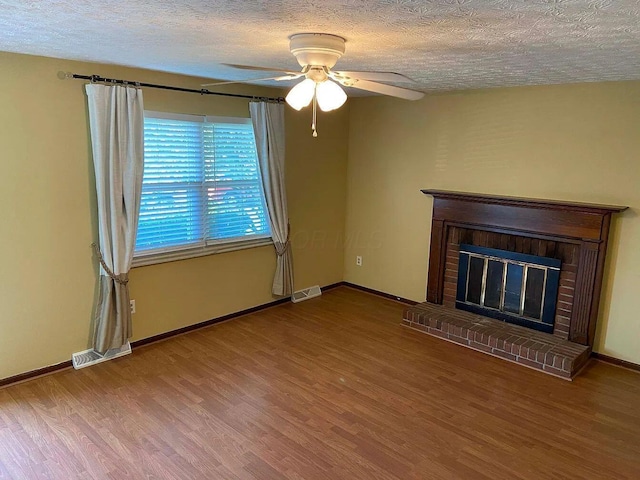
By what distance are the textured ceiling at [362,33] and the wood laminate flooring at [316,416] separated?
7.31ft

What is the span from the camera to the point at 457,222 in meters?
4.59

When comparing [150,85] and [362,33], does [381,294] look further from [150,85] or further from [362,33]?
[362,33]

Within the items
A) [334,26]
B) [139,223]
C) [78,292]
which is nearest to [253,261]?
[139,223]

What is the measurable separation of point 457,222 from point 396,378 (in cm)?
173

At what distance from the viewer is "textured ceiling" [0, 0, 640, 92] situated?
1788 mm

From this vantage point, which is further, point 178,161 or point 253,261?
point 253,261

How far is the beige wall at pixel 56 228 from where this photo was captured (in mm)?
3215

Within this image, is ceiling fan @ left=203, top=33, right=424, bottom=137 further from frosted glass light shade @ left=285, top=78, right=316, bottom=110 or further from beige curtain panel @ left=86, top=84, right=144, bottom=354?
beige curtain panel @ left=86, top=84, right=144, bottom=354

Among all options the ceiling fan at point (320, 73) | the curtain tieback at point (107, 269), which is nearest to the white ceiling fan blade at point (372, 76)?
the ceiling fan at point (320, 73)

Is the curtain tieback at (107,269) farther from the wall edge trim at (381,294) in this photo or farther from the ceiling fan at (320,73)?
the wall edge trim at (381,294)

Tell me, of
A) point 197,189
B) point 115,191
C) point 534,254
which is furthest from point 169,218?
point 534,254

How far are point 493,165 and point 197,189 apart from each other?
8.91ft

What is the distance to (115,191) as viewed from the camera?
357 cm

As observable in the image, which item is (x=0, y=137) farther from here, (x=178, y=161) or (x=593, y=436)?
(x=593, y=436)
